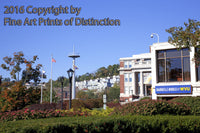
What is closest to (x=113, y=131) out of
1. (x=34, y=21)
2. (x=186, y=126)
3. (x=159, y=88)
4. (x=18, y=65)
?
(x=186, y=126)

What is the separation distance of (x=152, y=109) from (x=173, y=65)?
14.4 metres

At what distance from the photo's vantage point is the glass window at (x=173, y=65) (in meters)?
27.0

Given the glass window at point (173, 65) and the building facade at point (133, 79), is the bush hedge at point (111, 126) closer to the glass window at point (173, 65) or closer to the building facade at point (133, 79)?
the glass window at point (173, 65)

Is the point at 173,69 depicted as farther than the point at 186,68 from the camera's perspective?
Yes

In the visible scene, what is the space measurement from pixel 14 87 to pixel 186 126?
23.7 meters

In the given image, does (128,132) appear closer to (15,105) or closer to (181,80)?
(181,80)

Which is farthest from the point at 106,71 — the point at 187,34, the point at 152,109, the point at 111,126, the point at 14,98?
the point at 111,126

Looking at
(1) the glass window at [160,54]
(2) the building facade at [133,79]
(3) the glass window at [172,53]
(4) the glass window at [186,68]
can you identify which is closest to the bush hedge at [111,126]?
(4) the glass window at [186,68]

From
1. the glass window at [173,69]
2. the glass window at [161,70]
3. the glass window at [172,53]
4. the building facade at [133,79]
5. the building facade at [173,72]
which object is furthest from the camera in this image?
the building facade at [133,79]

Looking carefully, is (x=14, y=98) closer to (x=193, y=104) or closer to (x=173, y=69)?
(x=173, y=69)

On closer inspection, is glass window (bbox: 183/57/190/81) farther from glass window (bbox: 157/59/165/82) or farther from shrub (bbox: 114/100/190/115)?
shrub (bbox: 114/100/190/115)

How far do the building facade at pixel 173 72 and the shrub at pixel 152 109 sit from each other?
36.9 ft

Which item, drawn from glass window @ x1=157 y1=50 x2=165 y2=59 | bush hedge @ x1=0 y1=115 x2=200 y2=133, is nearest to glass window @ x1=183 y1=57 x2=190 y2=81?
glass window @ x1=157 y1=50 x2=165 y2=59

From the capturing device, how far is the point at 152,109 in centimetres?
1426
